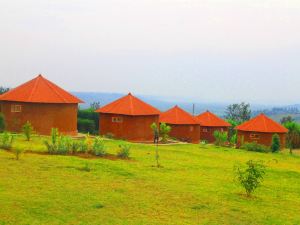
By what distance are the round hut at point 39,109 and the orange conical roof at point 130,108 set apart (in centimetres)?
393

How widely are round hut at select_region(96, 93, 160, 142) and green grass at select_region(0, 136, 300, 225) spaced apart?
16.9 meters

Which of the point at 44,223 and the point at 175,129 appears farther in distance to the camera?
the point at 175,129

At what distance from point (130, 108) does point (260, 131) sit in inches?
500

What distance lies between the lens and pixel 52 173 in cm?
1473

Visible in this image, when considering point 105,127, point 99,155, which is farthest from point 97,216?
point 105,127

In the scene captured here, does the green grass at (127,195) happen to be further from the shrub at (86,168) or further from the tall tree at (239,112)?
the tall tree at (239,112)

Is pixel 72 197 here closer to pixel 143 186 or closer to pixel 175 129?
pixel 143 186

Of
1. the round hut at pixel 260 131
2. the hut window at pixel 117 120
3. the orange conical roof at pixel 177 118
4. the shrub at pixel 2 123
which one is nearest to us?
the shrub at pixel 2 123

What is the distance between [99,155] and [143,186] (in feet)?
20.9

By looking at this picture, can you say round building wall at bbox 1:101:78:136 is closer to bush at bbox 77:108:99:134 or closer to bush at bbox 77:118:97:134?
bush at bbox 77:108:99:134

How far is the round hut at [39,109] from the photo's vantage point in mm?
32531

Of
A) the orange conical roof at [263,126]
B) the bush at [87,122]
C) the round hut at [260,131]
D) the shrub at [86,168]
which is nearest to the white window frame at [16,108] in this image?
the bush at [87,122]

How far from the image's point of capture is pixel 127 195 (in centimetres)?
1260

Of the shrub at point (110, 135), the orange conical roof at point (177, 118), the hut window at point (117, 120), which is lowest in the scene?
the shrub at point (110, 135)
